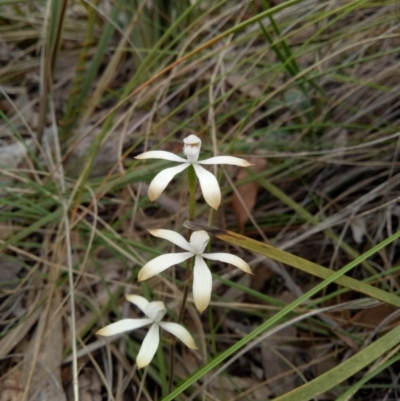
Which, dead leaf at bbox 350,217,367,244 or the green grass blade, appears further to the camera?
dead leaf at bbox 350,217,367,244

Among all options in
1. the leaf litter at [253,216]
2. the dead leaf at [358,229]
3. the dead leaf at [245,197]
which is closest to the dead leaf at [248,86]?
the leaf litter at [253,216]

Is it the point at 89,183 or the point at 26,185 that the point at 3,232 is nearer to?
the point at 26,185

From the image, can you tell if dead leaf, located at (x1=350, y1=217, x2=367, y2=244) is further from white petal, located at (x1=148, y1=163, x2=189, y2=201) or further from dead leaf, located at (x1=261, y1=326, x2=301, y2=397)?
white petal, located at (x1=148, y1=163, x2=189, y2=201)

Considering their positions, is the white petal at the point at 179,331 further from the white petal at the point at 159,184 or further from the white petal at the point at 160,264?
the white petal at the point at 159,184

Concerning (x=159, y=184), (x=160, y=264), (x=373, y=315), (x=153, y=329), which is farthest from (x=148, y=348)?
(x=373, y=315)

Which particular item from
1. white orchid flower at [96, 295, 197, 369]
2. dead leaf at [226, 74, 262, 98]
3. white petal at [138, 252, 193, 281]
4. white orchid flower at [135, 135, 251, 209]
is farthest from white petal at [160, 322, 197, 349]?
dead leaf at [226, 74, 262, 98]

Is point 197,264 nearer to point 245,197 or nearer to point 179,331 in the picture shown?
point 179,331

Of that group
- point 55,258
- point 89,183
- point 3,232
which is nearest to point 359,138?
point 89,183

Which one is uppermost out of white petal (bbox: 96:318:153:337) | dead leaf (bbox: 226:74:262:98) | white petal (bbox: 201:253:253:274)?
white petal (bbox: 201:253:253:274)
